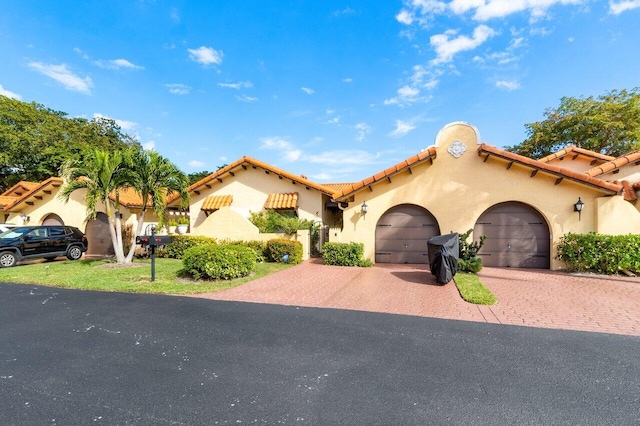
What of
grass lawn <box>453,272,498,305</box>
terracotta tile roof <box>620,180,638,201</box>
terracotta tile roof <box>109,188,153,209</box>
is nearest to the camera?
grass lawn <box>453,272,498,305</box>

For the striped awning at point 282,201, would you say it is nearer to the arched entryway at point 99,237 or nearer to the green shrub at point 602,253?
the arched entryway at point 99,237

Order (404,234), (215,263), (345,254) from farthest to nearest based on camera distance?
1. (404,234)
2. (345,254)
3. (215,263)

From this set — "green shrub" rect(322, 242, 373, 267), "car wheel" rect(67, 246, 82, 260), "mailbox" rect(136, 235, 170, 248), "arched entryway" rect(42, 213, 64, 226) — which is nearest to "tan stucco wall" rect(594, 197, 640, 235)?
"green shrub" rect(322, 242, 373, 267)

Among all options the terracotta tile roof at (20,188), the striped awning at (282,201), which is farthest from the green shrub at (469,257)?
the terracotta tile roof at (20,188)

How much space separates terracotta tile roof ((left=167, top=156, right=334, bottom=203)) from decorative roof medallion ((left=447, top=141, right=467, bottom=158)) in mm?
6198

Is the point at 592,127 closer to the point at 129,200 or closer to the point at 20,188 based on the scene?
the point at 129,200

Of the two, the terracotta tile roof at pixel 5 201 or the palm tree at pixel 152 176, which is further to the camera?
the terracotta tile roof at pixel 5 201

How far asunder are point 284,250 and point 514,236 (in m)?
9.99

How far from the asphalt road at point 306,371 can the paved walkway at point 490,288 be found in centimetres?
71

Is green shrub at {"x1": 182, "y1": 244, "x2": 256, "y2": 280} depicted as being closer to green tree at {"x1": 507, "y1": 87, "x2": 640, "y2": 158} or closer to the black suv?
the black suv

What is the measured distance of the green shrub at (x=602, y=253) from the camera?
9.30 meters

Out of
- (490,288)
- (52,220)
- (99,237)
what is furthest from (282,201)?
(52,220)

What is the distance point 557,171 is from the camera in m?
10.6

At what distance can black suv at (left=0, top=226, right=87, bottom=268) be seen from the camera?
12.5m
